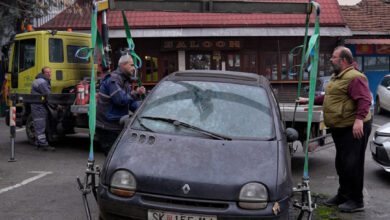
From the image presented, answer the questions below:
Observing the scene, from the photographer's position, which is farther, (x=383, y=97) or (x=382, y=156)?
(x=383, y=97)

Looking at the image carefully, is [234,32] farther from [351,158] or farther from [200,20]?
[351,158]

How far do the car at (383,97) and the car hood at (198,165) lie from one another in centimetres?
1421

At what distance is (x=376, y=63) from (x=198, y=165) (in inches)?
807

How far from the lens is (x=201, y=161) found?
4016 mm

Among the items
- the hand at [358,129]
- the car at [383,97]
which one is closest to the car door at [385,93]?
the car at [383,97]

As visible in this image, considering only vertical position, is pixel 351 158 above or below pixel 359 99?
below

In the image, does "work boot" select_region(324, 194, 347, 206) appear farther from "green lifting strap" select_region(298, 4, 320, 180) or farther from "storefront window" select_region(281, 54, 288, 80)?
"storefront window" select_region(281, 54, 288, 80)

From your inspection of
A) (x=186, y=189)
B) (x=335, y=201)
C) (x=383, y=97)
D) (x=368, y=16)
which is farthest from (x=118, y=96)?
(x=368, y=16)

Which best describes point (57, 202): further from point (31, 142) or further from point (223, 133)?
point (31, 142)

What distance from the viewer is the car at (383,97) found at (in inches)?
678

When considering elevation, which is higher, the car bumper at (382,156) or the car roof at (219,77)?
the car roof at (219,77)

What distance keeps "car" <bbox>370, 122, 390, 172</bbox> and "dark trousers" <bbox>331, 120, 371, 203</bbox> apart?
160 cm

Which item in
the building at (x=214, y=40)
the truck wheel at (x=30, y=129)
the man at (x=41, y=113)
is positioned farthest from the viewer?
the building at (x=214, y=40)

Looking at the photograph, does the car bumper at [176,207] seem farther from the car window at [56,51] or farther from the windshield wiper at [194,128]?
the car window at [56,51]
